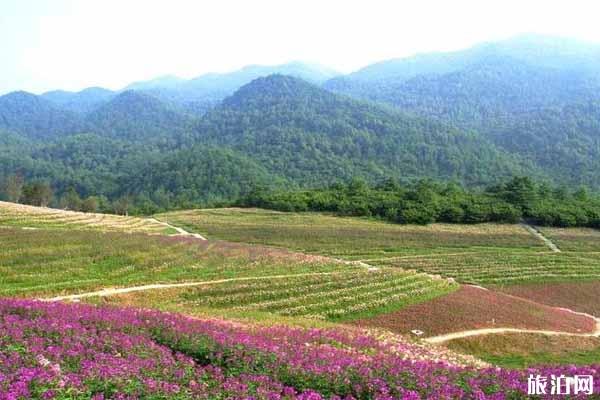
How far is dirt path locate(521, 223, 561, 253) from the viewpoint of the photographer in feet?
266

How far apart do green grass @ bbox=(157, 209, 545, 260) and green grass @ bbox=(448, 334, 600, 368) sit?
33535 millimetres

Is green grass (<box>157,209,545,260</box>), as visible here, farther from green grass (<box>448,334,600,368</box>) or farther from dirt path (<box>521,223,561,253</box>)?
green grass (<box>448,334,600,368</box>)

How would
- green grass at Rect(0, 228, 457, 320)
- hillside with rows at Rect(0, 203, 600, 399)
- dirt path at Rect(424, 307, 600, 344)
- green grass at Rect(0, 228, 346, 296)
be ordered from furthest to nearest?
1. green grass at Rect(0, 228, 346, 296)
2. green grass at Rect(0, 228, 457, 320)
3. dirt path at Rect(424, 307, 600, 344)
4. hillside with rows at Rect(0, 203, 600, 399)

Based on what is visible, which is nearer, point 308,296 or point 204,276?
point 308,296

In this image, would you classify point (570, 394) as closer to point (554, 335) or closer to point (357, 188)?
point (554, 335)

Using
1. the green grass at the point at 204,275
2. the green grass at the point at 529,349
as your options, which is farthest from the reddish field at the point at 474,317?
the green grass at the point at 529,349

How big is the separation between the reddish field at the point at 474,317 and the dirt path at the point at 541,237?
43.6 metres

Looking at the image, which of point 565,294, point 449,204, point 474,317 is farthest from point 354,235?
point 474,317

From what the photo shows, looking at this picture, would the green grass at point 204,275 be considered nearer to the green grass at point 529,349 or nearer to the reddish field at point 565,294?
the green grass at point 529,349

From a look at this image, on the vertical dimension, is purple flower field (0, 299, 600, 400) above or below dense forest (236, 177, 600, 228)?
above

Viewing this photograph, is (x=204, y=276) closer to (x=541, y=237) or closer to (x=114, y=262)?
(x=114, y=262)

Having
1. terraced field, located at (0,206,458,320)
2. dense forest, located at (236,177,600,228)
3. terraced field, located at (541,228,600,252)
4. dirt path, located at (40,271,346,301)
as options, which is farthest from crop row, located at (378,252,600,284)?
dense forest, located at (236,177,600,228)

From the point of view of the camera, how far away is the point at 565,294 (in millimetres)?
52188

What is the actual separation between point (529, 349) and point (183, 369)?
74.7 ft
